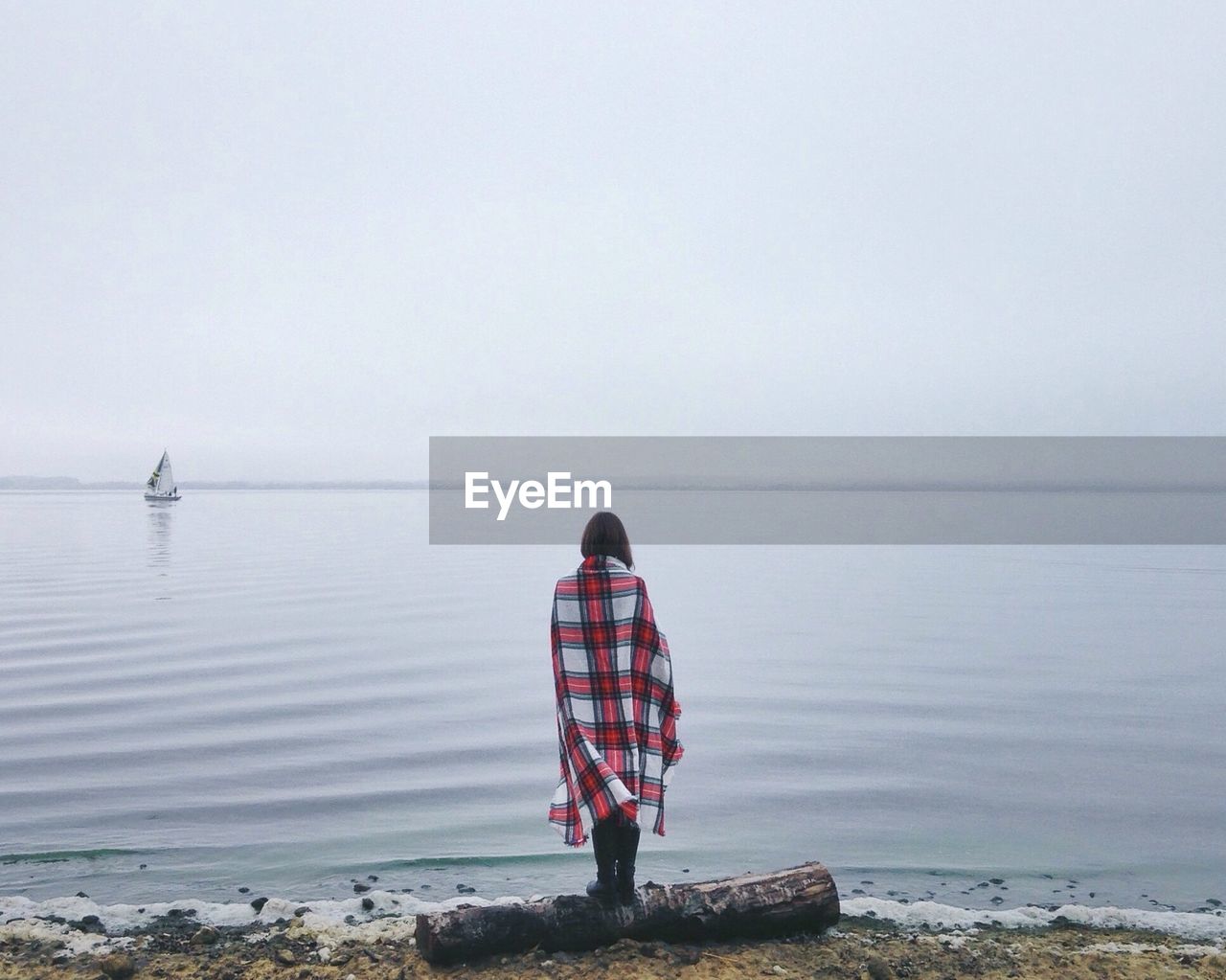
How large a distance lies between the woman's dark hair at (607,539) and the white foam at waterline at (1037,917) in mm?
3329

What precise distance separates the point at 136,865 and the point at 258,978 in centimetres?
298

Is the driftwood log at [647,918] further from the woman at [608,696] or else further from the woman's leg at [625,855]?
the woman at [608,696]

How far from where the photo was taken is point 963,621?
23.6 metres

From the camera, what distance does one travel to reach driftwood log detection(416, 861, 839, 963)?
588 centimetres

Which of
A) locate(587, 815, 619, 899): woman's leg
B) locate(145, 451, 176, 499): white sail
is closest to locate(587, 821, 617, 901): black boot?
locate(587, 815, 619, 899): woman's leg

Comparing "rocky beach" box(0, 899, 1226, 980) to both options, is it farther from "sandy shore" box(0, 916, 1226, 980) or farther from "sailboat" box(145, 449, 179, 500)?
"sailboat" box(145, 449, 179, 500)

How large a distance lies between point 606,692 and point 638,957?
1.55 meters

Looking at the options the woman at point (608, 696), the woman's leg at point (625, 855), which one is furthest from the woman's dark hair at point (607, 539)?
the woman's leg at point (625, 855)

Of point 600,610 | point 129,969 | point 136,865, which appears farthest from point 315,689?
point 600,610

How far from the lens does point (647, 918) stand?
6.05m

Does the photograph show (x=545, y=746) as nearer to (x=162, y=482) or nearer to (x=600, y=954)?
(x=600, y=954)

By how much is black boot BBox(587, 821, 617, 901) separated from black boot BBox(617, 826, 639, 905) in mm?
32

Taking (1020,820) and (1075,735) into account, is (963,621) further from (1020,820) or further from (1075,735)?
(1020,820)

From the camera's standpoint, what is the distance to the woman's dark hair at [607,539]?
5797mm
